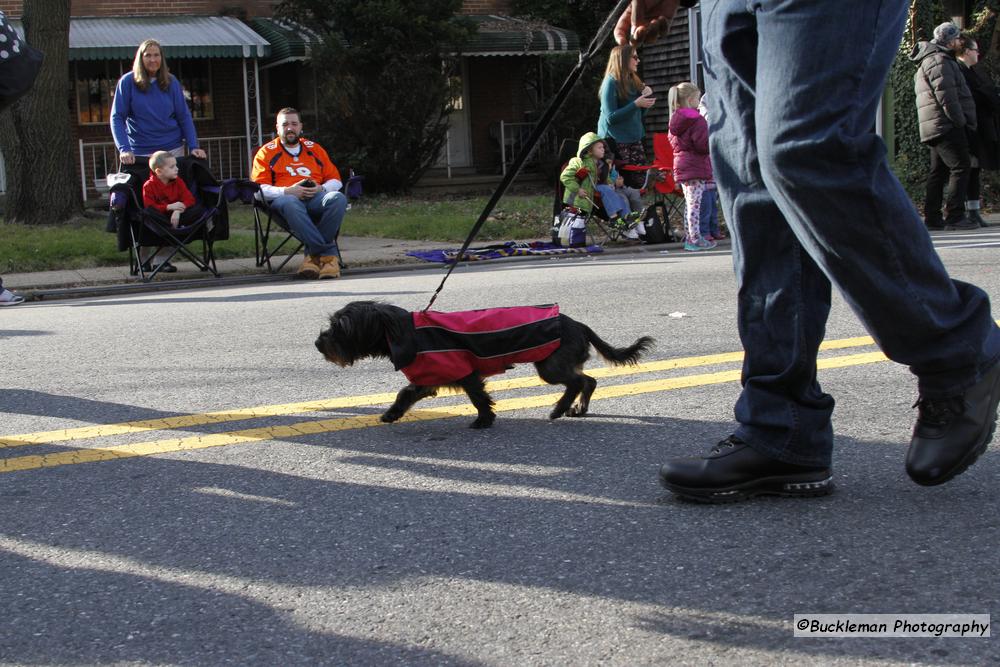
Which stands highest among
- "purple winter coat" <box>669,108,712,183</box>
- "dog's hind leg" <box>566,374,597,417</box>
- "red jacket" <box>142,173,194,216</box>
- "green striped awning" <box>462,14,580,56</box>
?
"green striped awning" <box>462,14,580,56</box>

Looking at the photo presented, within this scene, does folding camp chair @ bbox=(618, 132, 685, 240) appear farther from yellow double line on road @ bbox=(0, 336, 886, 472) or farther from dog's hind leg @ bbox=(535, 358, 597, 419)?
dog's hind leg @ bbox=(535, 358, 597, 419)

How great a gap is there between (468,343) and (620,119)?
9.48 m

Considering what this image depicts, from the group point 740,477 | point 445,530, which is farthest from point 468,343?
point 740,477

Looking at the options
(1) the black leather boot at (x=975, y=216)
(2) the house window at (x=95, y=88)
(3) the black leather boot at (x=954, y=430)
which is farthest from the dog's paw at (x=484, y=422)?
(2) the house window at (x=95, y=88)

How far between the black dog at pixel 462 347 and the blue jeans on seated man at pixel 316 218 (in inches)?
251

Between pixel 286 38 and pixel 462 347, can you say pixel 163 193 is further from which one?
pixel 286 38

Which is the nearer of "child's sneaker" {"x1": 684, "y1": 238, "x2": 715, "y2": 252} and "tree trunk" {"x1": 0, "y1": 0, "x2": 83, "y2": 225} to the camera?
"child's sneaker" {"x1": 684, "y1": 238, "x2": 715, "y2": 252}

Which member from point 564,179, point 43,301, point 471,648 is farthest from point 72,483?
point 564,179

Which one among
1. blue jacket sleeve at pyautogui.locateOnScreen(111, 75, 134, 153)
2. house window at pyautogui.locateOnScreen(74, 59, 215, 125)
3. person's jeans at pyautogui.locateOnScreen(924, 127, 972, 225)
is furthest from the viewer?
house window at pyautogui.locateOnScreen(74, 59, 215, 125)

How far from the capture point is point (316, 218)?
11.2 metres

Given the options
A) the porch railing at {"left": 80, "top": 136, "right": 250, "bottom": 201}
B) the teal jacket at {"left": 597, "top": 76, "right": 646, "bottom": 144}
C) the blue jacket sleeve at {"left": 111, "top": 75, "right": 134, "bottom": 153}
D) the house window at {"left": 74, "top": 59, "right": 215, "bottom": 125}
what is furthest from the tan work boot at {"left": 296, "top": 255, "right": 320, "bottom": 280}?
the house window at {"left": 74, "top": 59, "right": 215, "bottom": 125}

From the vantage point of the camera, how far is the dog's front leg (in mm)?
4598

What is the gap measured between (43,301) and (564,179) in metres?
5.38

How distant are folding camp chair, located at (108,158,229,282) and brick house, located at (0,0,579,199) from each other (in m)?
10.1
